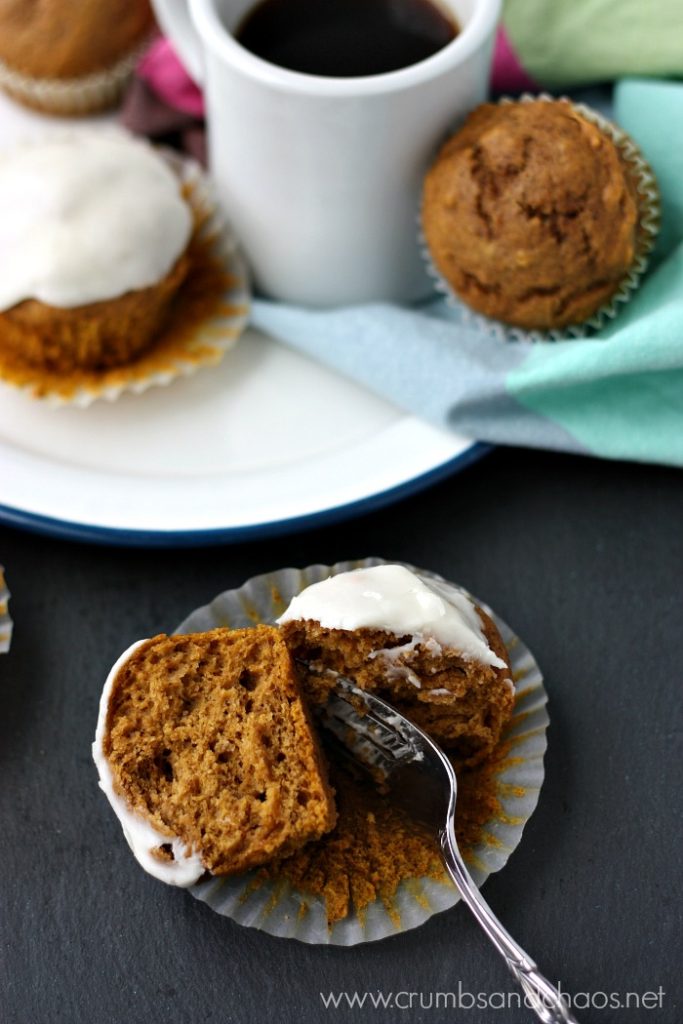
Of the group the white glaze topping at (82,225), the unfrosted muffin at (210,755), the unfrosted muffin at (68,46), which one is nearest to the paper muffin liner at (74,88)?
the unfrosted muffin at (68,46)

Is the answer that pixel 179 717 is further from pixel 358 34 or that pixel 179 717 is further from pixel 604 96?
pixel 604 96

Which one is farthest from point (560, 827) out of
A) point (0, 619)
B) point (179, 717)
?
point (0, 619)

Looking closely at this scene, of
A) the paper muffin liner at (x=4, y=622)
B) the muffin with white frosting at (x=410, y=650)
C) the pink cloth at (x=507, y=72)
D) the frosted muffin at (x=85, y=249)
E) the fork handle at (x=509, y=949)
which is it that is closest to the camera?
the fork handle at (x=509, y=949)

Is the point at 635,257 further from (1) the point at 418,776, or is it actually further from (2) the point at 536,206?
(1) the point at 418,776

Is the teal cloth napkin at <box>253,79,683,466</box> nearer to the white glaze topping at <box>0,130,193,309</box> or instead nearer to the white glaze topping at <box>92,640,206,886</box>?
the white glaze topping at <box>0,130,193,309</box>

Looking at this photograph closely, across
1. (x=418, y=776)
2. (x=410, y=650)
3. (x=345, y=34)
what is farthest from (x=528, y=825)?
(x=345, y=34)

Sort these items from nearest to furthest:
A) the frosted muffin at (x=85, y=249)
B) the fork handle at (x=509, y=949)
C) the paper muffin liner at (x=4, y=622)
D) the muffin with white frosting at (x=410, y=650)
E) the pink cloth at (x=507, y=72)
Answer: the fork handle at (x=509, y=949) < the muffin with white frosting at (x=410, y=650) < the paper muffin liner at (x=4, y=622) < the frosted muffin at (x=85, y=249) < the pink cloth at (x=507, y=72)

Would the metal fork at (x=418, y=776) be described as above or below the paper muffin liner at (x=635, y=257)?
below

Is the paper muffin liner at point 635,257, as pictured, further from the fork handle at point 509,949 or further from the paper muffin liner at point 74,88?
the fork handle at point 509,949
